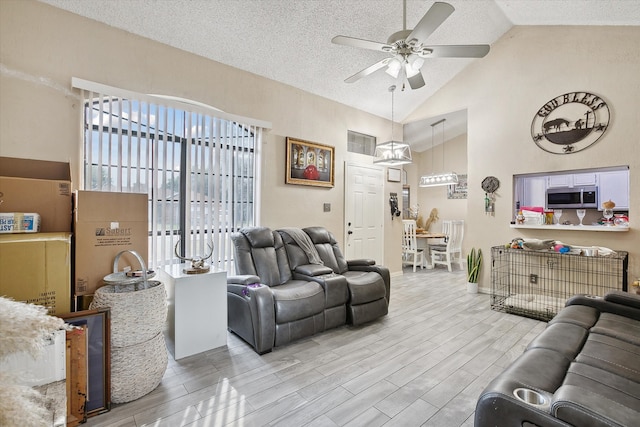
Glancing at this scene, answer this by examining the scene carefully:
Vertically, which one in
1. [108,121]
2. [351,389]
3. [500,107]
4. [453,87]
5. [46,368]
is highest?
[453,87]

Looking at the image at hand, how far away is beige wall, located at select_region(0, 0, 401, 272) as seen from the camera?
2.42 metres

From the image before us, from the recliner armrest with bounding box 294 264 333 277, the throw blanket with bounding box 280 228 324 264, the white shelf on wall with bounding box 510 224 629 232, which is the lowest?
the recliner armrest with bounding box 294 264 333 277

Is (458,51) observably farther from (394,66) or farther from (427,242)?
(427,242)

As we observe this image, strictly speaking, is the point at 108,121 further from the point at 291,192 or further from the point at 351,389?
the point at 351,389

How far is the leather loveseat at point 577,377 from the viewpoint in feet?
3.24

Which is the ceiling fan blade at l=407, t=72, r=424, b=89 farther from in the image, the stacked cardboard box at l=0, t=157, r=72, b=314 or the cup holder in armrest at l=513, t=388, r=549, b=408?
the stacked cardboard box at l=0, t=157, r=72, b=314

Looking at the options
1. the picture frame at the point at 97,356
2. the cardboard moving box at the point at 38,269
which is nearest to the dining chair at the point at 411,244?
the picture frame at the point at 97,356

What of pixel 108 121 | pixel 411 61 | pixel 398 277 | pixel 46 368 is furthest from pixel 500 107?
pixel 46 368

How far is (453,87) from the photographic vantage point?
4.93 metres

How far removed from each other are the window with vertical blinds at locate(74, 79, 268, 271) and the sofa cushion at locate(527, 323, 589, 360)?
290 cm

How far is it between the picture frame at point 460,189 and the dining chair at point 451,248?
3.53 ft

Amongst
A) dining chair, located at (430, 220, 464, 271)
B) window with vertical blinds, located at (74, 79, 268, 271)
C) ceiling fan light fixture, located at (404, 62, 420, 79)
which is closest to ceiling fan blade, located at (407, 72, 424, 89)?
ceiling fan light fixture, located at (404, 62, 420, 79)

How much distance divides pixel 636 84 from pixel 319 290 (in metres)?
4.31

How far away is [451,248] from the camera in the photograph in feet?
21.1
